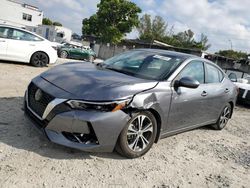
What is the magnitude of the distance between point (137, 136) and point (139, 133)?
5 centimetres

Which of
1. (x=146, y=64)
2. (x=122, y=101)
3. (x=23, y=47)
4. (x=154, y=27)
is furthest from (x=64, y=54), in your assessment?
(x=154, y=27)

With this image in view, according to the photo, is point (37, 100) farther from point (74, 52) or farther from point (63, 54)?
point (74, 52)

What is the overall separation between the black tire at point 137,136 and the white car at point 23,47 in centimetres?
738

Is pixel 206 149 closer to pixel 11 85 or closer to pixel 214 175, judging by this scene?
pixel 214 175

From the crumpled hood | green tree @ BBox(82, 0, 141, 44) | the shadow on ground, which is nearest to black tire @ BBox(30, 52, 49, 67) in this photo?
the shadow on ground

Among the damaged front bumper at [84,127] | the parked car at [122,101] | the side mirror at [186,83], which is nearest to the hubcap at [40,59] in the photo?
the parked car at [122,101]

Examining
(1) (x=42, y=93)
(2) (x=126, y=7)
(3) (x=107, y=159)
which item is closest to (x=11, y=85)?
(1) (x=42, y=93)

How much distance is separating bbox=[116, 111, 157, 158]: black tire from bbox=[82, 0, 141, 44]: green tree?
3402 centimetres

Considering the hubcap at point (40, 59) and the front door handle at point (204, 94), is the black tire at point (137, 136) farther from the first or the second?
the hubcap at point (40, 59)

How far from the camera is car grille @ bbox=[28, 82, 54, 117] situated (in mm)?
3314

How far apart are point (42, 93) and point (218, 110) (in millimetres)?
3565

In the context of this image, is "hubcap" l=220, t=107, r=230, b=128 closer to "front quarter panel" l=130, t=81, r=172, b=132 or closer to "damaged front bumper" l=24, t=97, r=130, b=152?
"front quarter panel" l=130, t=81, r=172, b=132

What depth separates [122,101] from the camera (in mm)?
3264

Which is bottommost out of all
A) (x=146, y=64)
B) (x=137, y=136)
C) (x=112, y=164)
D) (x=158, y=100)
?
(x=112, y=164)
